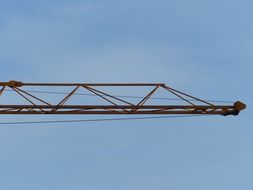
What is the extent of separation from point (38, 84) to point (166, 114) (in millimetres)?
8998

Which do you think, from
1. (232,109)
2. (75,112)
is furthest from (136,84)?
(232,109)

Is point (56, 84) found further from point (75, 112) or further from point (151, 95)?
point (151, 95)

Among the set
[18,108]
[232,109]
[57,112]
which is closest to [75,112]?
[57,112]

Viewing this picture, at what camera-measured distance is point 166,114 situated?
143ft

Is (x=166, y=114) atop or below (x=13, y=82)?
below

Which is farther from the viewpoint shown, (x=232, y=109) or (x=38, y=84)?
(x=232, y=109)

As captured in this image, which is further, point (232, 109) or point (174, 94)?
point (232, 109)

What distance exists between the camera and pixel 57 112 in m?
42.9

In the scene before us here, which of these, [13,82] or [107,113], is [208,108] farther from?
[13,82]

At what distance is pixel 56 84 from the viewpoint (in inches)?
1656

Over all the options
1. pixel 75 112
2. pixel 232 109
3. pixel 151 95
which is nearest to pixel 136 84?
pixel 151 95

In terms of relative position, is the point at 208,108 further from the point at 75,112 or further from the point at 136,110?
the point at 75,112

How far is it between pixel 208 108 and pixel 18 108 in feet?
43.1

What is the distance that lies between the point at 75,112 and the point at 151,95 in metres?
5.27
